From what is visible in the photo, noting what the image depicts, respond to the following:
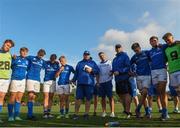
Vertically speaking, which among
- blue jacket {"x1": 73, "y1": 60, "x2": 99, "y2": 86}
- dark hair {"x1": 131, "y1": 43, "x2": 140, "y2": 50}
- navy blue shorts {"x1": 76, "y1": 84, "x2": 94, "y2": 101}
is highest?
dark hair {"x1": 131, "y1": 43, "x2": 140, "y2": 50}

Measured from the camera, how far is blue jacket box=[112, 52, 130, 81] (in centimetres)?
1320

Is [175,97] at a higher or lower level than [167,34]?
lower

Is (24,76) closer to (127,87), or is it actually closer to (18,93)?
(18,93)

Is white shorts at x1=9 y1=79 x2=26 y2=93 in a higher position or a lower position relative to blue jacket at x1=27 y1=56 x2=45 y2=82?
lower

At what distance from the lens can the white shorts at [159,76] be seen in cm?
1166

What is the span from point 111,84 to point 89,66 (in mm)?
1099

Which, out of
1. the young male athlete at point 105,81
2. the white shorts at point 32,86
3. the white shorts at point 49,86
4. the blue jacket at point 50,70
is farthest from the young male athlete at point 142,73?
the white shorts at point 32,86

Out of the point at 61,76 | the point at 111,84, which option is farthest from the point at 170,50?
the point at 61,76

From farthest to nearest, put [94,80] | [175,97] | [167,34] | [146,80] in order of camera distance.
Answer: [175,97]
[94,80]
[146,80]
[167,34]

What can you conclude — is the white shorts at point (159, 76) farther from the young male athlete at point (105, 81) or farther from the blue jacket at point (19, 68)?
the blue jacket at point (19, 68)

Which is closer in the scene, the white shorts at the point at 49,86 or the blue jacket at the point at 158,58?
the blue jacket at the point at 158,58

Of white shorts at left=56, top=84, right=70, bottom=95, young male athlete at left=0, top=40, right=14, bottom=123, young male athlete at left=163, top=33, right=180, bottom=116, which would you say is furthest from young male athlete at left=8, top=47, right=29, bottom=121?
young male athlete at left=163, top=33, right=180, bottom=116

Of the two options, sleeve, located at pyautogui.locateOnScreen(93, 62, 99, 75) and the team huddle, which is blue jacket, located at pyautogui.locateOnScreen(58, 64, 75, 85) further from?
sleeve, located at pyautogui.locateOnScreen(93, 62, 99, 75)

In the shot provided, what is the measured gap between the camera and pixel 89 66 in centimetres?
1420
